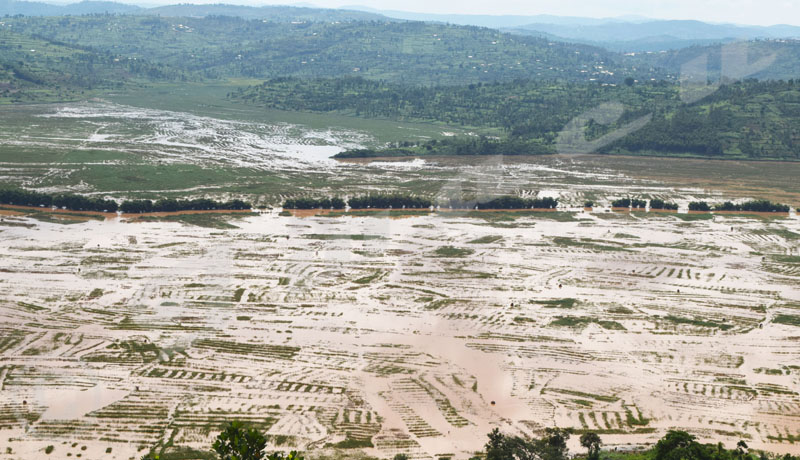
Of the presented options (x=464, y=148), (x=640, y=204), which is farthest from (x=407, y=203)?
(x=464, y=148)

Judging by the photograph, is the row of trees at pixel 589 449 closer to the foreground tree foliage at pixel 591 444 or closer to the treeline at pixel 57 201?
the foreground tree foliage at pixel 591 444

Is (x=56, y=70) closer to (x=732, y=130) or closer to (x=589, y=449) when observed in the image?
(x=732, y=130)

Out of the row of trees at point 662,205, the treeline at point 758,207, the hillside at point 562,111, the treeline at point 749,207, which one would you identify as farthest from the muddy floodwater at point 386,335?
the hillside at point 562,111

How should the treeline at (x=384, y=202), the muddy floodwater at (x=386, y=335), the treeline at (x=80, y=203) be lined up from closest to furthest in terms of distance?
the muddy floodwater at (x=386, y=335) < the treeline at (x=80, y=203) < the treeline at (x=384, y=202)

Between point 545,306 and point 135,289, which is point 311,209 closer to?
point 135,289

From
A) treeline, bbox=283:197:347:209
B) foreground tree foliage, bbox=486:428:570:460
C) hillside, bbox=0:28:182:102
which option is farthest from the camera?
hillside, bbox=0:28:182:102

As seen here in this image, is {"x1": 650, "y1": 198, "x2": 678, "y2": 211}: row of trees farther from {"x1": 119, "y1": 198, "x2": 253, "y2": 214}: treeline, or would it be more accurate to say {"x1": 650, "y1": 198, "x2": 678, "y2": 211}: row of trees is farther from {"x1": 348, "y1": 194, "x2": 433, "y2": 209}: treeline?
{"x1": 119, "y1": 198, "x2": 253, "y2": 214}: treeline

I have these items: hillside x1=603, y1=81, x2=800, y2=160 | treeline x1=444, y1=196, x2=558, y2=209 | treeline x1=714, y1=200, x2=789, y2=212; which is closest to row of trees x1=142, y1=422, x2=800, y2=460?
treeline x1=444, y1=196, x2=558, y2=209

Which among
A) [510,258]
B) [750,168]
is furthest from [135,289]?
[750,168]
